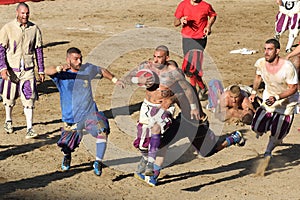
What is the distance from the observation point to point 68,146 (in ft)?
36.0

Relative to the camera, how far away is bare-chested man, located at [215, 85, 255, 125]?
13773 millimetres

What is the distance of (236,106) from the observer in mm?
13953

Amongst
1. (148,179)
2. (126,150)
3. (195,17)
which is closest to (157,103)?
(148,179)

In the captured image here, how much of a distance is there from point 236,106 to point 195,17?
216cm

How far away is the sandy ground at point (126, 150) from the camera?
10.6m

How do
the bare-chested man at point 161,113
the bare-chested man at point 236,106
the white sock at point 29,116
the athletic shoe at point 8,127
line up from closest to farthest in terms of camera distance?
the bare-chested man at point 161,113 → the white sock at point 29,116 → the athletic shoe at point 8,127 → the bare-chested man at point 236,106

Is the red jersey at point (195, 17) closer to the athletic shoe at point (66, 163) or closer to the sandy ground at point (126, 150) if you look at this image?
the sandy ground at point (126, 150)

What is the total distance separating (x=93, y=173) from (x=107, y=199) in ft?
3.59

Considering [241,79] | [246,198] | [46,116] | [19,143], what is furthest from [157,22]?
[246,198]

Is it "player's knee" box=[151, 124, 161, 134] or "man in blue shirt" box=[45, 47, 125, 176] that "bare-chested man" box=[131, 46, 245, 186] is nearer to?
"player's knee" box=[151, 124, 161, 134]

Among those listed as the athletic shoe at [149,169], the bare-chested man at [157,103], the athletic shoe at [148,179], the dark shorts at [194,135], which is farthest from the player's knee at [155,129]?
the athletic shoe at [148,179]

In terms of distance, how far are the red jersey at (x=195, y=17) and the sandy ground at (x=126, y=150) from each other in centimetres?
187

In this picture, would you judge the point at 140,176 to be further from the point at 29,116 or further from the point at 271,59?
the point at 29,116

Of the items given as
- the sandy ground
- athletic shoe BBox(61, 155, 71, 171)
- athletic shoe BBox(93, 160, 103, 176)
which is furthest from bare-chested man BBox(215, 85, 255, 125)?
athletic shoe BBox(61, 155, 71, 171)
